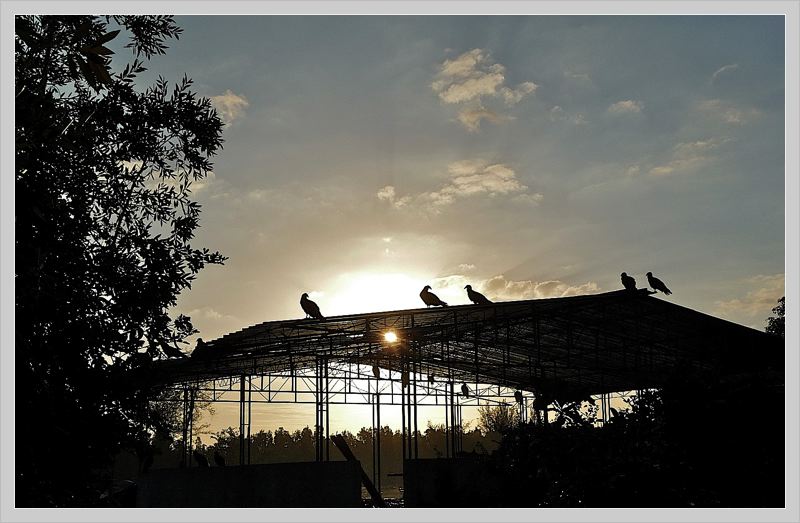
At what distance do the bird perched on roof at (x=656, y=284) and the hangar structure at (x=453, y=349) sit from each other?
59cm

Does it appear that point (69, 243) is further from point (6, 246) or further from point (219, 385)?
point (219, 385)

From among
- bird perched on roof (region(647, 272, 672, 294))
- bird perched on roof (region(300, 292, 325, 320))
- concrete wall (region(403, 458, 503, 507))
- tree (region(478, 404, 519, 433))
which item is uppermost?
bird perched on roof (region(647, 272, 672, 294))

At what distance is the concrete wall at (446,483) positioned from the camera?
62.5 feet

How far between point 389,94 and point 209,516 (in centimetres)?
814

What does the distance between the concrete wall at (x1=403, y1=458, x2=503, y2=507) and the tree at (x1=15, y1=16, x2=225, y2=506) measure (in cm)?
1186

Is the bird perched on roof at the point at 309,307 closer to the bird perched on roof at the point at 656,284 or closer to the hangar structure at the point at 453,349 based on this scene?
the hangar structure at the point at 453,349

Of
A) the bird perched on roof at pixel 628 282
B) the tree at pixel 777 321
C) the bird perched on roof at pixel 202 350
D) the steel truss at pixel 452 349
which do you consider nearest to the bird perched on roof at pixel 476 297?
the steel truss at pixel 452 349

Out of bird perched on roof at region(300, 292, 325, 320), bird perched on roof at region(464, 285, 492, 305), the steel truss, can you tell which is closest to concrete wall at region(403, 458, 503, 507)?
the steel truss

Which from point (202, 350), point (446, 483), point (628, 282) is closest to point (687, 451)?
point (446, 483)

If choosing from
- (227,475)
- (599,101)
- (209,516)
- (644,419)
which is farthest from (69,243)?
(227,475)

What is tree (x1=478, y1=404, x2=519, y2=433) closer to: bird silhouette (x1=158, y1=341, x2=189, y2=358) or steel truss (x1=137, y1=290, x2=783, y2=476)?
steel truss (x1=137, y1=290, x2=783, y2=476)

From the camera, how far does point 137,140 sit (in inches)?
364

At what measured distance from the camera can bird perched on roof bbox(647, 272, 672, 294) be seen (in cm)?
2066

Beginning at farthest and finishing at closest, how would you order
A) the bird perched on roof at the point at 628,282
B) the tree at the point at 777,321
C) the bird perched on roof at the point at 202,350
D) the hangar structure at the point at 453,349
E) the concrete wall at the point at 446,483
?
1. the tree at the point at 777,321
2. the bird perched on roof at the point at 202,350
3. the bird perched on roof at the point at 628,282
4. the hangar structure at the point at 453,349
5. the concrete wall at the point at 446,483
